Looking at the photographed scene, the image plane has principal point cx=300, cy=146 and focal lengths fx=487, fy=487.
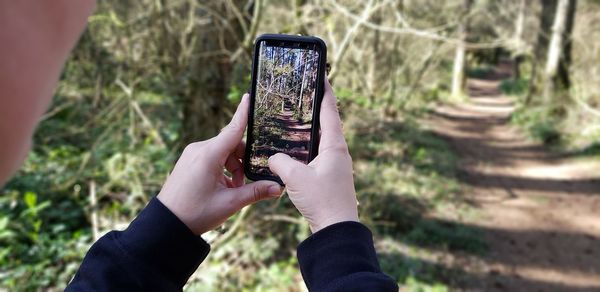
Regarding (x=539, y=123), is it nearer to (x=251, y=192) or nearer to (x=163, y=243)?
(x=251, y=192)

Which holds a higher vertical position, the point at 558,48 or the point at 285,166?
the point at 558,48

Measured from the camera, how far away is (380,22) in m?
9.57

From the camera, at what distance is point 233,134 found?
140 centimetres

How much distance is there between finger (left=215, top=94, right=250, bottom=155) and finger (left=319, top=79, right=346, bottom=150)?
9.2 inches

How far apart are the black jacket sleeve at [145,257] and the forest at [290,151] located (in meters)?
0.35

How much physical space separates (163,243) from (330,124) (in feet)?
1.78

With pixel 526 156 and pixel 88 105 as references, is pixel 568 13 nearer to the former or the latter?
pixel 526 156

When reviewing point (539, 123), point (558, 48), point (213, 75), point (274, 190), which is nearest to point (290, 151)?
point (274, 190)

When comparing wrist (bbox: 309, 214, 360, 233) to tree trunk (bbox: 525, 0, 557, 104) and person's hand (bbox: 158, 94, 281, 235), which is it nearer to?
person's hand (bbox: 158, 94, 281, 235)

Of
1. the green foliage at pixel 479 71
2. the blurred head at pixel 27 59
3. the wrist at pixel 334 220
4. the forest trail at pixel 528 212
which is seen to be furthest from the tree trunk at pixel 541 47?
the blurred head at pixel 27 59

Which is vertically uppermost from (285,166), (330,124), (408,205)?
(330,124)

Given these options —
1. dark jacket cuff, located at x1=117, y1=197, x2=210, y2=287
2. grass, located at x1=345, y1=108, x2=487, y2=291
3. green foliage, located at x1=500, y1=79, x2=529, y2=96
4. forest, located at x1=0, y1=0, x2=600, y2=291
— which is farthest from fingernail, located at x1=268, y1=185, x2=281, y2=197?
green foliage, located at x1=500, y1=79, x2=529, y2=96

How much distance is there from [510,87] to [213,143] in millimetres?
23891

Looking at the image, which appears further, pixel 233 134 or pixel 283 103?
pixel 283 103
